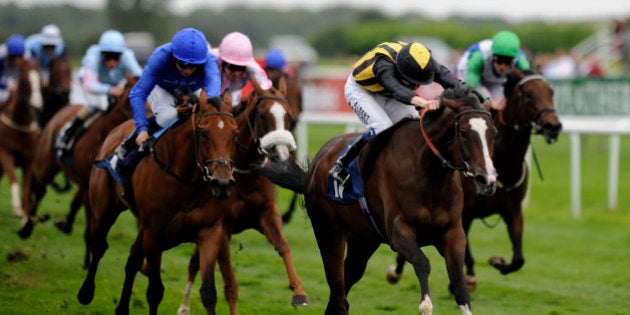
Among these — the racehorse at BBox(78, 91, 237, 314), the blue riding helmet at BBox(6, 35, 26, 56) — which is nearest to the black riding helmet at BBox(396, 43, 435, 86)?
the racehorse at BBox(78, 91, 237, 314)

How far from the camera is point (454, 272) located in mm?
5836

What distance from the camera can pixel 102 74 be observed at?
10.1 metres

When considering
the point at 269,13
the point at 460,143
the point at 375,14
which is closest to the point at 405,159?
the point at 460,143

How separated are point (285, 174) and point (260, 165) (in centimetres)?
23

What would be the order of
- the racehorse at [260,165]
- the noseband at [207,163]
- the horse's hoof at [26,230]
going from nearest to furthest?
the noseband at [207,163]
the racehorse at [260,165]
the horse's hoof at [26,230]

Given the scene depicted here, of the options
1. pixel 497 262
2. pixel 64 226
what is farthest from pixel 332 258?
pixel 64 226

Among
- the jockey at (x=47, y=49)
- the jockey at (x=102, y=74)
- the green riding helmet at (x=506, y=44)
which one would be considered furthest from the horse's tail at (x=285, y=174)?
the jockey at (x=47, y=49)

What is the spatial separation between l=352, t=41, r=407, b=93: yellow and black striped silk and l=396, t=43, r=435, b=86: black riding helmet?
166mm

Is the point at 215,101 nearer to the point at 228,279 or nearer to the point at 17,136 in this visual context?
the point at 228,279

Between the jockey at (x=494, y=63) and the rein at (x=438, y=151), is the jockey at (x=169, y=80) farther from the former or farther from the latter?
the jockey at (x=494, y=63)

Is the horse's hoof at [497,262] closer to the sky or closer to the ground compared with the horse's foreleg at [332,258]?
closer to the ground

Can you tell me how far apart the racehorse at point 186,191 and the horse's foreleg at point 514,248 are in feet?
7.47

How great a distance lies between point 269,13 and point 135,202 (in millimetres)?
89182

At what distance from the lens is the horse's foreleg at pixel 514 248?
26.7ft
